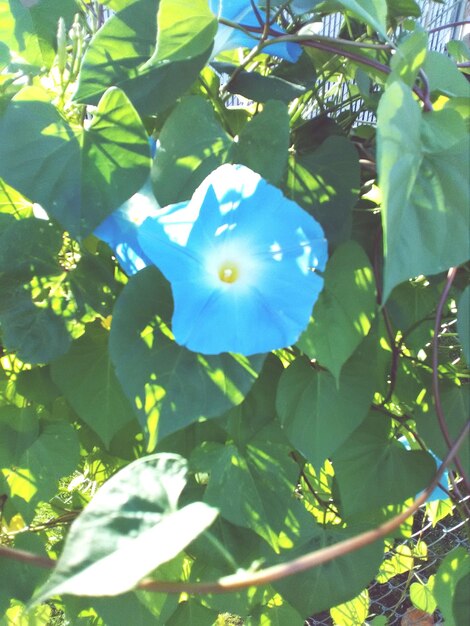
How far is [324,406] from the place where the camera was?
0.48 m

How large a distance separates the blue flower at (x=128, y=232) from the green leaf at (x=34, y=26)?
156 mm

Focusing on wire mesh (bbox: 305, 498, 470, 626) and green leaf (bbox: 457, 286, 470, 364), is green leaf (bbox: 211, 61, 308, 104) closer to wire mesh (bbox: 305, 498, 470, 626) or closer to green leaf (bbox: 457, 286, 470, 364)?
green leaf (bbox: 457, 286, 470, 364)

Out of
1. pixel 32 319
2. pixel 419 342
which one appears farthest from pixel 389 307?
pixel 32 319

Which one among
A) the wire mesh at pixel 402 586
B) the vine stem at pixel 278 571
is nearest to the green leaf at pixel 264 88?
the vine stem at pixel 278 571

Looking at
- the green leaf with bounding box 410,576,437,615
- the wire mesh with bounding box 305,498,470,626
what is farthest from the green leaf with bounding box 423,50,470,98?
the wire mesh with bounding box 305,498,470,626

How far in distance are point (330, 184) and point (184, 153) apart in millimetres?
101

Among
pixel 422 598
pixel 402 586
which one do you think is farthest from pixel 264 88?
pixel 402 586

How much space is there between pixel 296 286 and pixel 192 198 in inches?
3.3

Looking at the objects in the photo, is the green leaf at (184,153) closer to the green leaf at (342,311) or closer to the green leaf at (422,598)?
the green leaf at (342,311)

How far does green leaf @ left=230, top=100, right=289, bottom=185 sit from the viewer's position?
43 cm

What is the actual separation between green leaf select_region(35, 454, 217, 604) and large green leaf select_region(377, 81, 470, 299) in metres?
0.13

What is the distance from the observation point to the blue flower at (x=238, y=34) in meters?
0.50

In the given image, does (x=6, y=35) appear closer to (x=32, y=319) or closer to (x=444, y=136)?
(x=32, y=319)

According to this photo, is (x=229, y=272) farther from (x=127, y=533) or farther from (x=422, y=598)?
(x=422, y=598)
